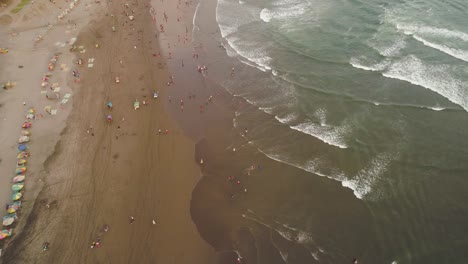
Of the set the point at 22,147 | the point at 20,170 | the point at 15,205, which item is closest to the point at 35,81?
the point at 22,147

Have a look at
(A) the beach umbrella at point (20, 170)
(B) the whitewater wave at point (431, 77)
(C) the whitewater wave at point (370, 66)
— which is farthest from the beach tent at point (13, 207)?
(B) the whitewater wave at point (431, 77)

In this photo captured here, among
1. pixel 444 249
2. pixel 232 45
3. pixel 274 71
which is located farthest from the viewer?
pixel 232 45

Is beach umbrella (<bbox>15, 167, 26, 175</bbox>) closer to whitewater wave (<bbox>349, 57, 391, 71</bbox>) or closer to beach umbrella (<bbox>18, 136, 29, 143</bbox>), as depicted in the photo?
beach umbrella (<bbox>18, 136, 29, 143</bbox>)

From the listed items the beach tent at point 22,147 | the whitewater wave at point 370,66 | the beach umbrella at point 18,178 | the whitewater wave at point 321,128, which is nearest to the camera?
the beach umbrella at point 18,178

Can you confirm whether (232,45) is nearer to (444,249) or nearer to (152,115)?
(152,115)

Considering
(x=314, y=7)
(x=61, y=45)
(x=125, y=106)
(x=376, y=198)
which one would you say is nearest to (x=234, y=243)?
(x=376, y=198)

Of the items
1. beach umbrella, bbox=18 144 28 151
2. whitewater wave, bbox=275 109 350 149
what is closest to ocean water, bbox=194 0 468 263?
Result: whitewater wave, bbox=275 109 350 149

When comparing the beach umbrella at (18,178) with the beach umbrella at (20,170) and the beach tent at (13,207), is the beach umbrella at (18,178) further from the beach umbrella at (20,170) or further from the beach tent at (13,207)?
the beach tent at (13,207)
